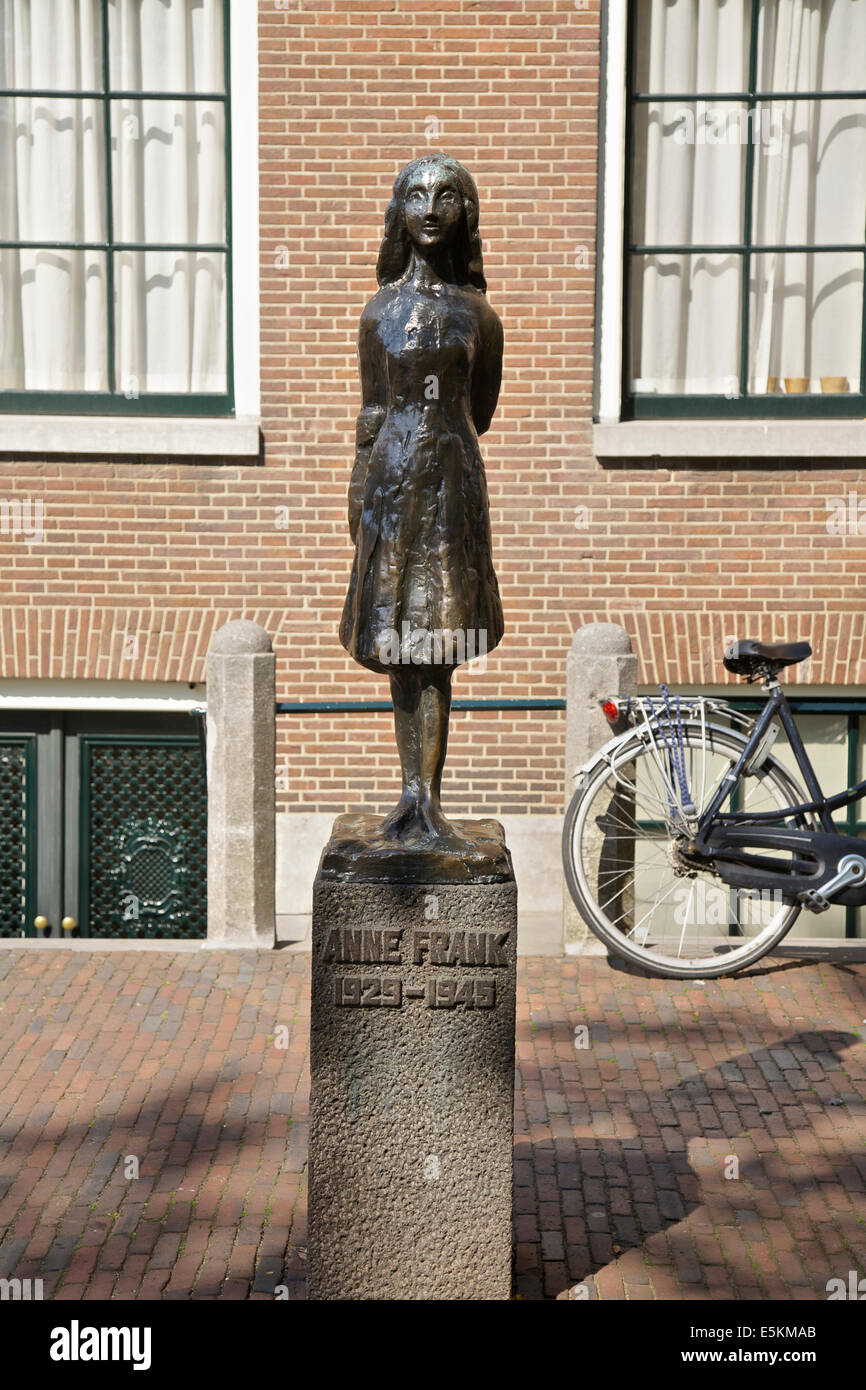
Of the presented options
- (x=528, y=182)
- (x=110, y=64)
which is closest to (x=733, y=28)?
(x=528, y=182)

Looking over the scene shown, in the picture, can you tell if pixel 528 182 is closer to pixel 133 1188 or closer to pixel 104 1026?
pixel 104 1026

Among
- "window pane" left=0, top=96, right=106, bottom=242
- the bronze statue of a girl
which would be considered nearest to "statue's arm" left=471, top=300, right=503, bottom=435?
the bronze statue of a girl

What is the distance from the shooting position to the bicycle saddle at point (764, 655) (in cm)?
704

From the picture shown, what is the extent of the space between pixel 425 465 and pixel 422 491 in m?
0.07

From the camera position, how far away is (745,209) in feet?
28.5

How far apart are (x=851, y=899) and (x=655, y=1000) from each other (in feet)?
3.45

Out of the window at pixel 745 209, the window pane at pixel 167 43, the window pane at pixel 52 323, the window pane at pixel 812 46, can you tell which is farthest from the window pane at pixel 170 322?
the window pane at pixel 812 46

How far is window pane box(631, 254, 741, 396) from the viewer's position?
876 cm

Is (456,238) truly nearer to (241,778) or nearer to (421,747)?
(421,747)

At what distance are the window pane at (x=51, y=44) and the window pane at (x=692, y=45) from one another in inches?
124

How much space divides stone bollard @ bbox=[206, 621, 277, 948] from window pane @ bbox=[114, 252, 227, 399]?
2.17m

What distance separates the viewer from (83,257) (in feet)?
28.7

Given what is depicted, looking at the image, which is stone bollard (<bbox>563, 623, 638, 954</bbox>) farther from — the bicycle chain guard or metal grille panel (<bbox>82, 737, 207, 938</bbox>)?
metal grille panel (<bbox>82, 737, 207, 938</bbox>)

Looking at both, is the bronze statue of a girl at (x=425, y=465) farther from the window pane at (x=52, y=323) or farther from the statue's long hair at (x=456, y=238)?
the window pane at (x=52, y=323)
